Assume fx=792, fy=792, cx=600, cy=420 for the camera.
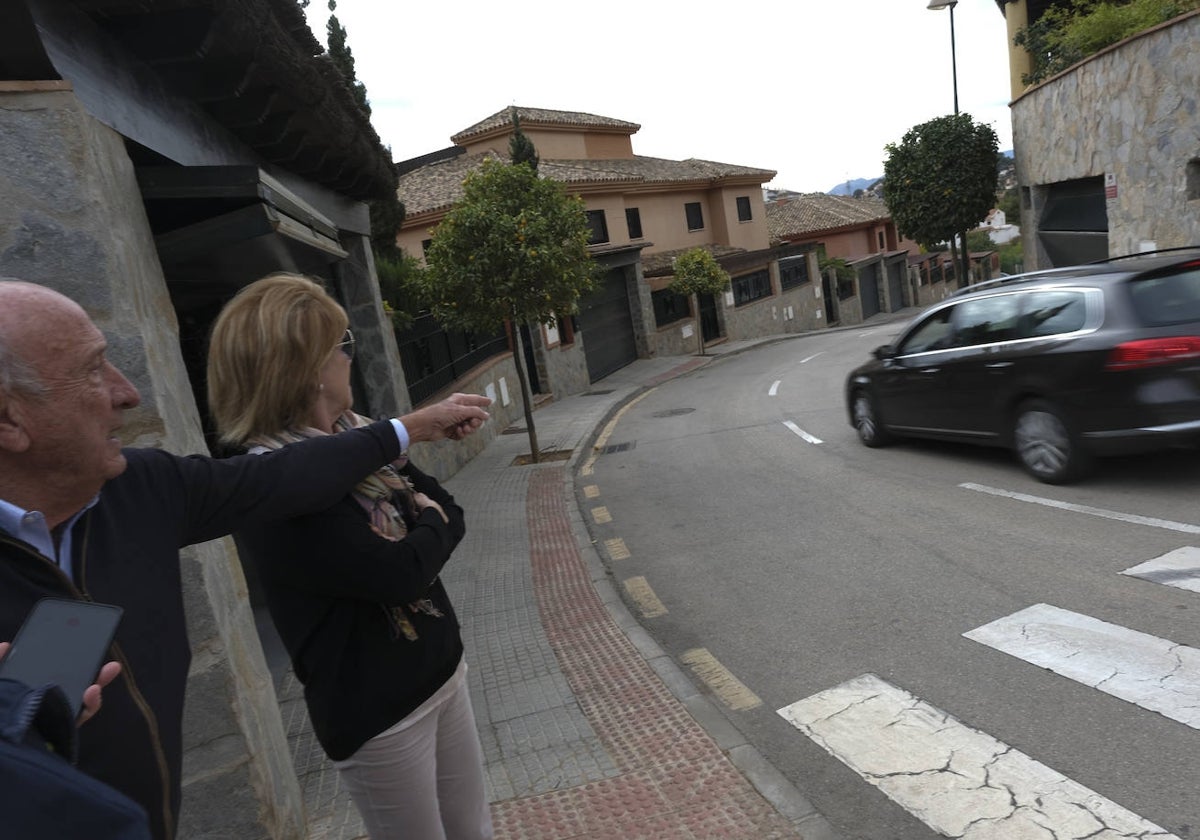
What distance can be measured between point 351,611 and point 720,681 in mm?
2884

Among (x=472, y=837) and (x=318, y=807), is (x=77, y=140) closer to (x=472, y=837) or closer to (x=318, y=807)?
(x=472, y=837)

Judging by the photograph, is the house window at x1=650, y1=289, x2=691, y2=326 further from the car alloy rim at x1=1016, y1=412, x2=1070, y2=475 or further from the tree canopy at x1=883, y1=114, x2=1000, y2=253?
the car alloy rim at x1=1016, y1=412, x2=1070, y2=475

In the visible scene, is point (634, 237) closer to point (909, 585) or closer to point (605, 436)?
point (605, 436)

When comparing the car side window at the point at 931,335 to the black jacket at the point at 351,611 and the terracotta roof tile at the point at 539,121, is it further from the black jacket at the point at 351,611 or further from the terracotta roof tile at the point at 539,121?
the terracotta roof tile at the point at 539,121

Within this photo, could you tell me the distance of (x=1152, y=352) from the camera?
19.0ft

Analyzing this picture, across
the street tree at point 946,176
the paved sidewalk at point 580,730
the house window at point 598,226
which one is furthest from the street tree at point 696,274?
the paved sidewalk at point 580,730

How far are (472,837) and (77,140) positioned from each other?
8.38 feet

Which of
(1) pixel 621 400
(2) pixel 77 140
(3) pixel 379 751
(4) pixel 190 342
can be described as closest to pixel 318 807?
(3) pixel 379 751

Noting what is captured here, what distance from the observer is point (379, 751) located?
2.04 m

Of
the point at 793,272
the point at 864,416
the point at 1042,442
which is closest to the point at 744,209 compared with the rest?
the point at 793,272

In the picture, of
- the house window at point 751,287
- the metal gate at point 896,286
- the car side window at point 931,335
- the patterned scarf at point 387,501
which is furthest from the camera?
the metal gate at point 896,286

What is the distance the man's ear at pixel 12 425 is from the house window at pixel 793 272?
3568 cm

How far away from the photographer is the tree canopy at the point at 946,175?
22297mm

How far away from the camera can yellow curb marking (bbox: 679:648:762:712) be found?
13.5ft
